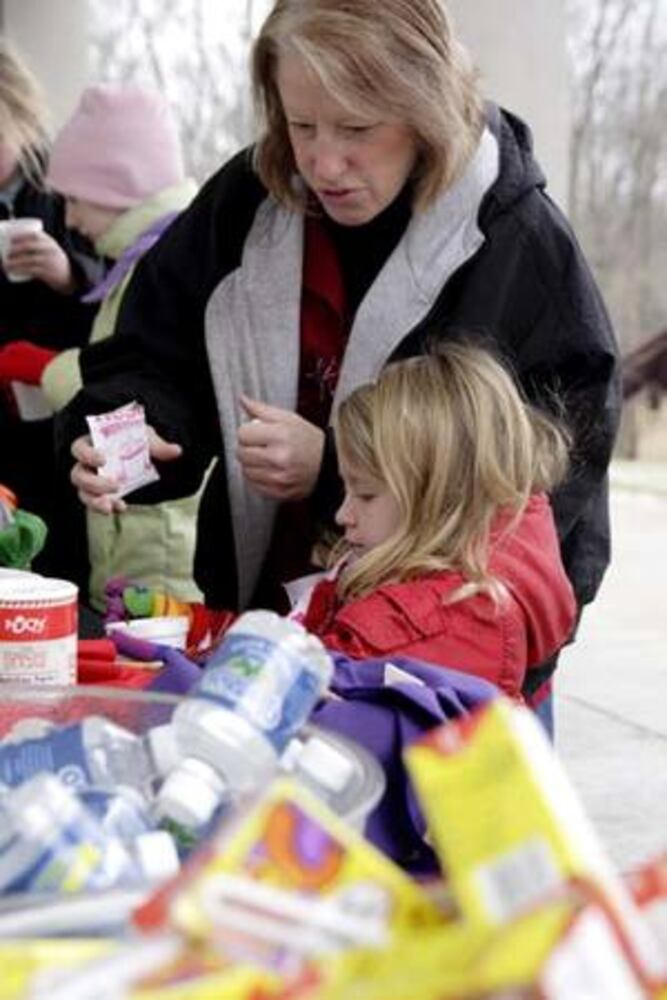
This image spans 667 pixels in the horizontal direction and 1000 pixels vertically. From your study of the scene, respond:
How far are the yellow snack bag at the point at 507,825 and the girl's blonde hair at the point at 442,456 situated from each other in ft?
3.89

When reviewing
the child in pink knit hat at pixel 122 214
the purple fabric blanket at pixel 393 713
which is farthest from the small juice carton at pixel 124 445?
the child in pink knit hat at pixel 122 214

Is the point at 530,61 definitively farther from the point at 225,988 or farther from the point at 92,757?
the point at 225,988

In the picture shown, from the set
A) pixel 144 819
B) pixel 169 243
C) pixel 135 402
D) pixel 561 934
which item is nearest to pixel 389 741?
pixel 144 819

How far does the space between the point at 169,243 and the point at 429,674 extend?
104 centimetres

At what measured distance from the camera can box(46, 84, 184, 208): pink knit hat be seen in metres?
3.80

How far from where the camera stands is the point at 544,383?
2346 millimetres

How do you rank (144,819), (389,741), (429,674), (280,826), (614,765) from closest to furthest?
(280,826) → (144,819) → (389,741) → (429,674) → (614,765)

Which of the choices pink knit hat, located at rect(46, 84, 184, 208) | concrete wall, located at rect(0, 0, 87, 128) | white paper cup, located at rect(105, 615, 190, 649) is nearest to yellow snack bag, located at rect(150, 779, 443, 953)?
white paper cup, located at rect(105, 615, 190, 649)

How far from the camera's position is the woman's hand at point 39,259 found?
387 centimetres

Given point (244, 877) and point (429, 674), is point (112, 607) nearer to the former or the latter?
point (429, 674)

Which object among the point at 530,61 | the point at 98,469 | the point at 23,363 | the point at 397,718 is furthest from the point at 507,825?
the point at 530,61

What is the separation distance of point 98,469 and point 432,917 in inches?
60.9

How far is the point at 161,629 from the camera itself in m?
2.27

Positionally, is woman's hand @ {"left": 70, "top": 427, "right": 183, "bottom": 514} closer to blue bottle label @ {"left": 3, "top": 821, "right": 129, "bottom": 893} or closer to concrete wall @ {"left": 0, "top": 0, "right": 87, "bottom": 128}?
blue bottle label @ {"left": 3, "top": 821, "right": 129, "bottom": 893}
